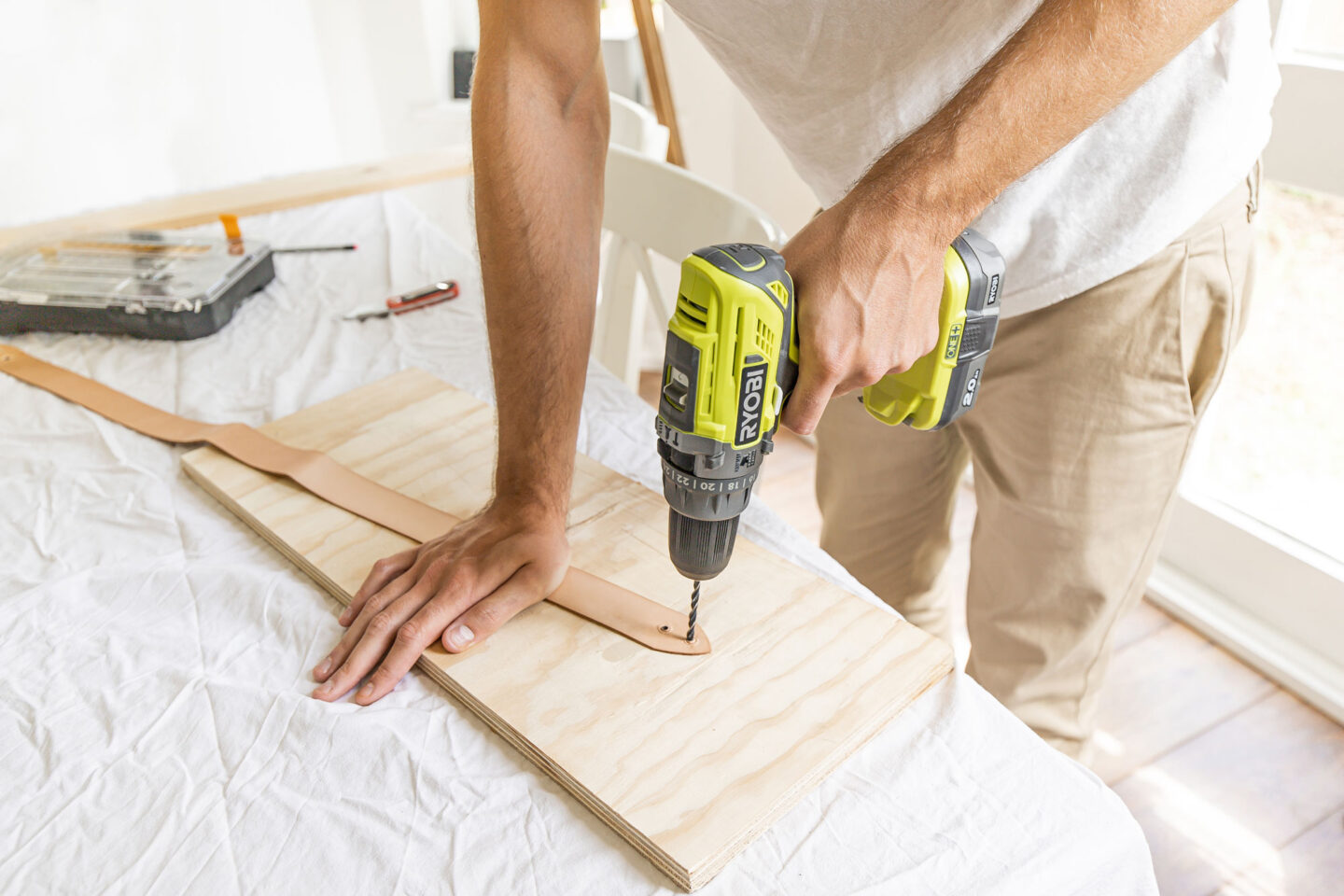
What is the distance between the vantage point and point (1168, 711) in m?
1.70

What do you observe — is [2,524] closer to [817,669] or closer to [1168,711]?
[817,669]

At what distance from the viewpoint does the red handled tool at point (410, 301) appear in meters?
1.33

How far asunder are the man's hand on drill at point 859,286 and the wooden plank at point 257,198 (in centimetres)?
106

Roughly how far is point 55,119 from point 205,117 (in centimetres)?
39

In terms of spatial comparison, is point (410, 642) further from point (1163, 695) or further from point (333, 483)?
point (1163, 695)

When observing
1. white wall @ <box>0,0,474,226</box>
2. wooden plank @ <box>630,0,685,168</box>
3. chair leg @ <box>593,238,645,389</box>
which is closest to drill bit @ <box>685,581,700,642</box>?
chair leg @ <box>593,238,645,389</box>

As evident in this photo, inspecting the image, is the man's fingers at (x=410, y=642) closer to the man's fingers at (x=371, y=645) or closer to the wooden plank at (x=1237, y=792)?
the man's fingers at (x=371, y=645)

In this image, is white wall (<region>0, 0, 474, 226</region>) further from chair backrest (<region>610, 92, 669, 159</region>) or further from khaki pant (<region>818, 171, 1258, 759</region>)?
khaki pant (<region>818, 171, 1258, 759</region>)

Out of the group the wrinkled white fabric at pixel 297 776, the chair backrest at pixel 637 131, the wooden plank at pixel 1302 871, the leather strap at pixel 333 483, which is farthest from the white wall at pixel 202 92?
the wooden plank at pixel 1302 871

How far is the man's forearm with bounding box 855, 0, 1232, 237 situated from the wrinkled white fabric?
37cm

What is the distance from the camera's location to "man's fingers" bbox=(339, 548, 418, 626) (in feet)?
2.64

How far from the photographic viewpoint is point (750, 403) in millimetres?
641

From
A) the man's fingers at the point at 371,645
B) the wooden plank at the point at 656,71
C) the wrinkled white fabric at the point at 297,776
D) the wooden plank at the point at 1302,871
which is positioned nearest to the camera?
the wrinkled white fabric at the point at 297,776

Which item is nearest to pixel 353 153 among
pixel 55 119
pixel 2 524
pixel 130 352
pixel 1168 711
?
pixel 55 119
